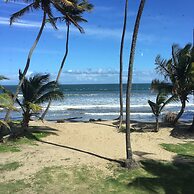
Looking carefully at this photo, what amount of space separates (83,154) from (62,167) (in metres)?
1.75

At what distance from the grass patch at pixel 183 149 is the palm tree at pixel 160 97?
3.25m

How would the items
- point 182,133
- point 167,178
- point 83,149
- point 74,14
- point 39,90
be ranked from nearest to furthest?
point 167,178, point 83,149, point 39,90, point 182,133, point 74,14

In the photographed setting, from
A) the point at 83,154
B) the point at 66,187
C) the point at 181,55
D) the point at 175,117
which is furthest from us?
the point at 175,117

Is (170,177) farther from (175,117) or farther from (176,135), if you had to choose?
(175,117)

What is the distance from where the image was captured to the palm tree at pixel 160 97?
2069 centimetres

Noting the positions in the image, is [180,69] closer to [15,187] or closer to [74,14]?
[74,14]

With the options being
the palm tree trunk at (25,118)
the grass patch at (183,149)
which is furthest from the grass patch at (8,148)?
the grass patch at (183,149)

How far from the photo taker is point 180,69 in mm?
21016

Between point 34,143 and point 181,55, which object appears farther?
point 181,55

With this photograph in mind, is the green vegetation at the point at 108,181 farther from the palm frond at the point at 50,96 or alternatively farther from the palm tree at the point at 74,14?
the palm tree at the point at 74,14

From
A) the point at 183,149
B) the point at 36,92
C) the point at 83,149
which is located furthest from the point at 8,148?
the point at 183,149

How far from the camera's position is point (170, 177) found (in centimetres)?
1249

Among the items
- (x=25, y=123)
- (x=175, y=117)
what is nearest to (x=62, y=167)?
(x=25, y=123)

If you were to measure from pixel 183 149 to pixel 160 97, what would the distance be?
15.7 ft
